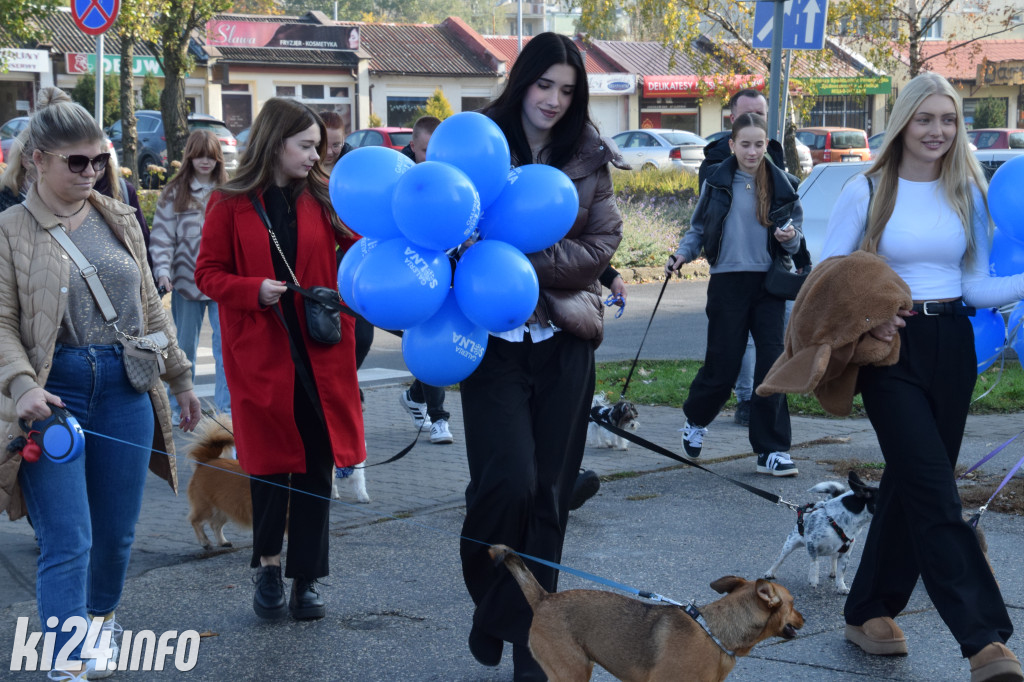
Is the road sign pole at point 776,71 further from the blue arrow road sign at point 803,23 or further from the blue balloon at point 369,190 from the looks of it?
the blue balloon at point 369,190

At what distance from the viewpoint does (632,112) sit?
53.7 metres

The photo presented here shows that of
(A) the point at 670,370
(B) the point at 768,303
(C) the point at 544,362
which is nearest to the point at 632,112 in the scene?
(A) the point at 670,370

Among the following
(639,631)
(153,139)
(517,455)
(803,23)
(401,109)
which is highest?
(401,109)

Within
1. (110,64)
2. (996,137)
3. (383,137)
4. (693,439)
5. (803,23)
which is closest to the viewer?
(693,439)

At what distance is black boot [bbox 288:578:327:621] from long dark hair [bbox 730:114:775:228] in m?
3.73

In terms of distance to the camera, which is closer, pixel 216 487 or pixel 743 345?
Result: pixel 216 487

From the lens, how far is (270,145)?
4480 mm

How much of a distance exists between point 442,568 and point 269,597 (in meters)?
0.91

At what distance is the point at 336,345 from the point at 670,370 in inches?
248

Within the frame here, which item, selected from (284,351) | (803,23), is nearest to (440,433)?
(284,351)

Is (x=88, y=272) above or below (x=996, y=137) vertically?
below

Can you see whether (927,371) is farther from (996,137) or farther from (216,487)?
(996,137)

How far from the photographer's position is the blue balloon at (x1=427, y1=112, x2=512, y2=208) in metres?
3.56

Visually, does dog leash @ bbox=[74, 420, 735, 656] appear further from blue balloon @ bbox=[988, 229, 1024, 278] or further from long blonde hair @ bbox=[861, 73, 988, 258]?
blue balloon @ bbox=[988, 229, 1024, 278]
